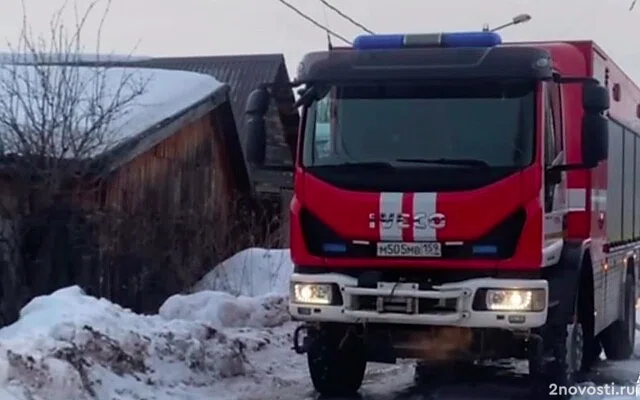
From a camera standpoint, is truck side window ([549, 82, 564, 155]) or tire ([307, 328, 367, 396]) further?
tire ([307, 328, 367, 396])

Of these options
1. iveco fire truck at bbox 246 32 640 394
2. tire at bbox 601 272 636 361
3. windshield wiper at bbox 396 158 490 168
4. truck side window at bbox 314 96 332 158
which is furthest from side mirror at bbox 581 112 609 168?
tire at bbox 601 272 636 361

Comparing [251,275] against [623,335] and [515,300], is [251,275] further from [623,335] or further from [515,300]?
[515,300]

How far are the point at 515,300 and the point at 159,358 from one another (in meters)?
Answer: 3.64

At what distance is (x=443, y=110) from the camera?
10188 millimetres

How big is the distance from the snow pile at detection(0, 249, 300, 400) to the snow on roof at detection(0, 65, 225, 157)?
5.33 meters

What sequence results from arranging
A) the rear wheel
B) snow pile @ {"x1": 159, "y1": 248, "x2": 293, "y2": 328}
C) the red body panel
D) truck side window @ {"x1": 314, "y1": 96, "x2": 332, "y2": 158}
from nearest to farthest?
the red body panel
the rear wheel
truck side window @ {"x1": 314, "y1": 96, "x2": 332, "y2": 158}
snow pile @ {"x1": 159, "y1": 248, "x2": 293, "y2": 328}

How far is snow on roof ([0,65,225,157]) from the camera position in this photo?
18.0 m

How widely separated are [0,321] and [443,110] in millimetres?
7319

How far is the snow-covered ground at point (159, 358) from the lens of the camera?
9.76 meters

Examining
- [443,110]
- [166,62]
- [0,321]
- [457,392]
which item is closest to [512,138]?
[443,110]

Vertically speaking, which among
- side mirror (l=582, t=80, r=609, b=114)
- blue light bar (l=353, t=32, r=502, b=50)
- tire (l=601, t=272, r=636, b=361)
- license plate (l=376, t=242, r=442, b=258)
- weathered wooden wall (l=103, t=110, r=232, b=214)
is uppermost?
blue light bar (l=353, t=32, r=502, b=50)

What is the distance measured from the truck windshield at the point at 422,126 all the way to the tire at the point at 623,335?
491cm

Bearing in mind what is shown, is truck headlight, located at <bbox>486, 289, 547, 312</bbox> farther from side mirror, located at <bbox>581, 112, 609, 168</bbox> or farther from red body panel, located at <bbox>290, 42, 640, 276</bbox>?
side mirror, located at <bbox>581, 112, 609, 168</bbox>

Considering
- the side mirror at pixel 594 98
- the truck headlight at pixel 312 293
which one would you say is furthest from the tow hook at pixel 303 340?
the side mirror at pixel 594 98
